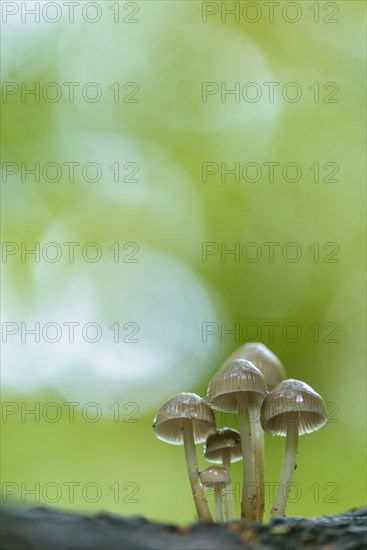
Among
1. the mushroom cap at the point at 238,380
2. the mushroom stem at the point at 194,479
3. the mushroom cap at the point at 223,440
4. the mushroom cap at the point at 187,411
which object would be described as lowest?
the mushroom stem at the point at 194,479

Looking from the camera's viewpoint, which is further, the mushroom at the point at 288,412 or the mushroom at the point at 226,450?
the mushroom at the point at 226,450

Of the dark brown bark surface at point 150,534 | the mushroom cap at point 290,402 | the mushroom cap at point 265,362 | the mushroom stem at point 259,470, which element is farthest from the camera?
the mushroom cap at point 265,362

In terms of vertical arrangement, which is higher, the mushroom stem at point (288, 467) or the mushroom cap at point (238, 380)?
the mushroom cap at point (238, 380)

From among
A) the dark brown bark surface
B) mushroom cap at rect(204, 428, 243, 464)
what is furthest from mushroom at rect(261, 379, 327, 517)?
the dark brown bark surface

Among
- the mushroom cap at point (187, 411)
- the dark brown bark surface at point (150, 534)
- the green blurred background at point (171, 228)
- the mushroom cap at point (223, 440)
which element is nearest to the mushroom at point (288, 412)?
the mushroom cap at point (223, 440)

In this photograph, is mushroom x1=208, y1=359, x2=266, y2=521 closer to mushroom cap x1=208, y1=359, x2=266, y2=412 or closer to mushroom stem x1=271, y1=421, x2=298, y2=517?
mushroom cap x1=208, y1=359, x2=266, y2=412

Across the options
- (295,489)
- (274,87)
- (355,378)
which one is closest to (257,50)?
(274,87)

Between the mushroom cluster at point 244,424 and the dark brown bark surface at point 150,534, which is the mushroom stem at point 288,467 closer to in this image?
the mushroom cluster at point 244,424
